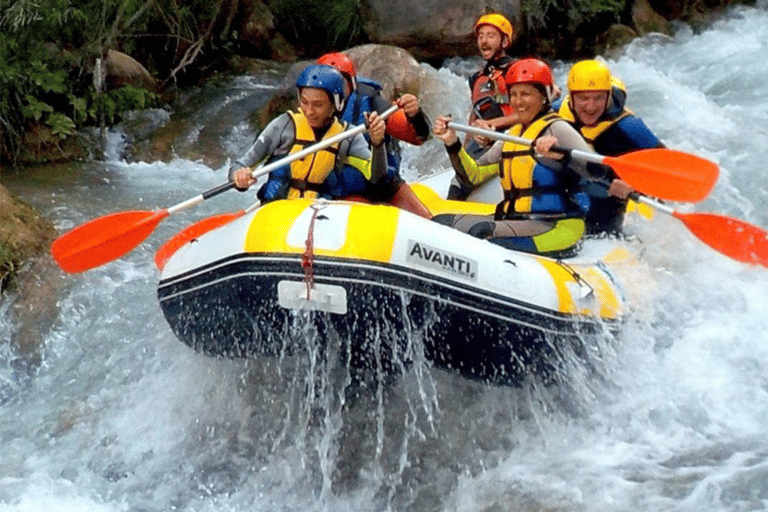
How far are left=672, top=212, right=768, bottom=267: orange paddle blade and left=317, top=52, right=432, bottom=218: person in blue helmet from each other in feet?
4.17

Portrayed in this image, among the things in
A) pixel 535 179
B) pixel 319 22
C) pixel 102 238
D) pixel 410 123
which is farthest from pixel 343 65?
pixel 319 22

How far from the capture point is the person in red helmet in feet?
14.4

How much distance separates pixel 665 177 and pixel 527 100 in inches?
27.2

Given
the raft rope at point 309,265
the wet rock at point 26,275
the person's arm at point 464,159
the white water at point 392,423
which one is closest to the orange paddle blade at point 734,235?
the white water at point 392,423

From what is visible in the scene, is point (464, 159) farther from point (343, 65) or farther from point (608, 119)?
point (343, 65)

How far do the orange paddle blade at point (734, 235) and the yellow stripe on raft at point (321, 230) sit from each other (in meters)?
1.52

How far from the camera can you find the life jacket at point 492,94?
5875mm

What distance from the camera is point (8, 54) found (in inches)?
300

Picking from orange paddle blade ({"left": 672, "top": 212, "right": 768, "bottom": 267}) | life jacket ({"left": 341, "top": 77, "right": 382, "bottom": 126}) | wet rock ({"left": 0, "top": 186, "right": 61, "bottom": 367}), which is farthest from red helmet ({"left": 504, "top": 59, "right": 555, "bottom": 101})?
wet rock ({"left": 0, "top": 186, "right": 61, "bottom": 367})

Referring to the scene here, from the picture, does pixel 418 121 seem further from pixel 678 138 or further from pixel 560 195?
pixel 678 138

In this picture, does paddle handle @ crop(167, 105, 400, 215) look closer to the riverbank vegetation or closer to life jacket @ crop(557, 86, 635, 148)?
life jacket @ crop(557, 86, 635, 148)

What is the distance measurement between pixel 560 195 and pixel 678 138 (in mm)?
3885

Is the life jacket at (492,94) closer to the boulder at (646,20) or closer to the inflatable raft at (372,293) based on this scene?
the inflatable raft at (372,293)

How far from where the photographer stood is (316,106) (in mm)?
4297
